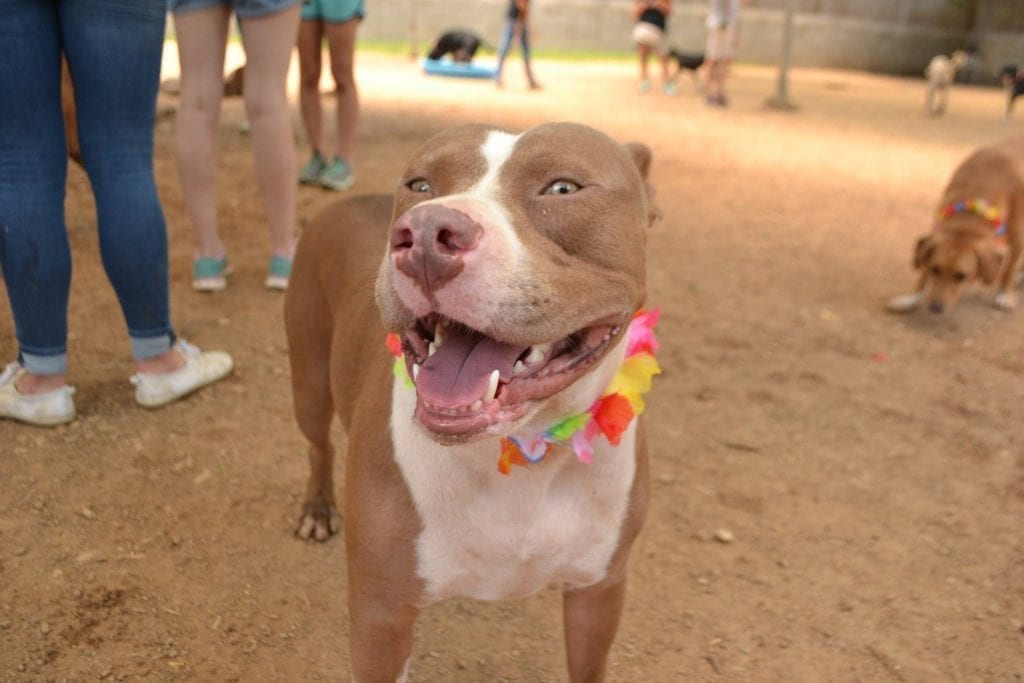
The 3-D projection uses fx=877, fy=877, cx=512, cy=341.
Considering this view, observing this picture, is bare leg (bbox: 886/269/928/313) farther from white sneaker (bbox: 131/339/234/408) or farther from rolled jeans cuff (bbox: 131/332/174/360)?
rolled jeans cuff (bbox: 131/332/174/360)

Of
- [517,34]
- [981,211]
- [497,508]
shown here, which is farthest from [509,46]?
[497,508]

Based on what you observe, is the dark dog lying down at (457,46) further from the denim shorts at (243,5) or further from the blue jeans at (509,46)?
the denim shorts at (243,5)

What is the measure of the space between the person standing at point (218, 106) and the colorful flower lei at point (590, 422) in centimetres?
234

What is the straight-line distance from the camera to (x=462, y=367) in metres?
1.41

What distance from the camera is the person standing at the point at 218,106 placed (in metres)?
3.51

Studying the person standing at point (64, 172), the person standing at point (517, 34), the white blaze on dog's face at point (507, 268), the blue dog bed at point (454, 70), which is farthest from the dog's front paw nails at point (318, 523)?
the blue dog bed at point (454, 70)

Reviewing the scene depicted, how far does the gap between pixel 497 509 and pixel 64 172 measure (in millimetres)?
1916

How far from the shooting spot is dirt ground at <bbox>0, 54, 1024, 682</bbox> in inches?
87.9

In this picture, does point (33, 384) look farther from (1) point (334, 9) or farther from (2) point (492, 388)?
(1) point (334, 9)

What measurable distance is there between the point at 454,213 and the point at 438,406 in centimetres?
30

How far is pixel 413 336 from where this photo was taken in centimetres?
146

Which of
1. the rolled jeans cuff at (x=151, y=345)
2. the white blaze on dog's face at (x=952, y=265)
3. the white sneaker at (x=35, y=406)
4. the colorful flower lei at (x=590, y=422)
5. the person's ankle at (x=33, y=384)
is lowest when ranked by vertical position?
the white blaze on dog's face at (x=952, y=265)

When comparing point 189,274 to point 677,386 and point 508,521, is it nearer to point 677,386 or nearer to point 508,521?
point 677,386

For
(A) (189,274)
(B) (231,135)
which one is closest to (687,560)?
(A) (189,274)
